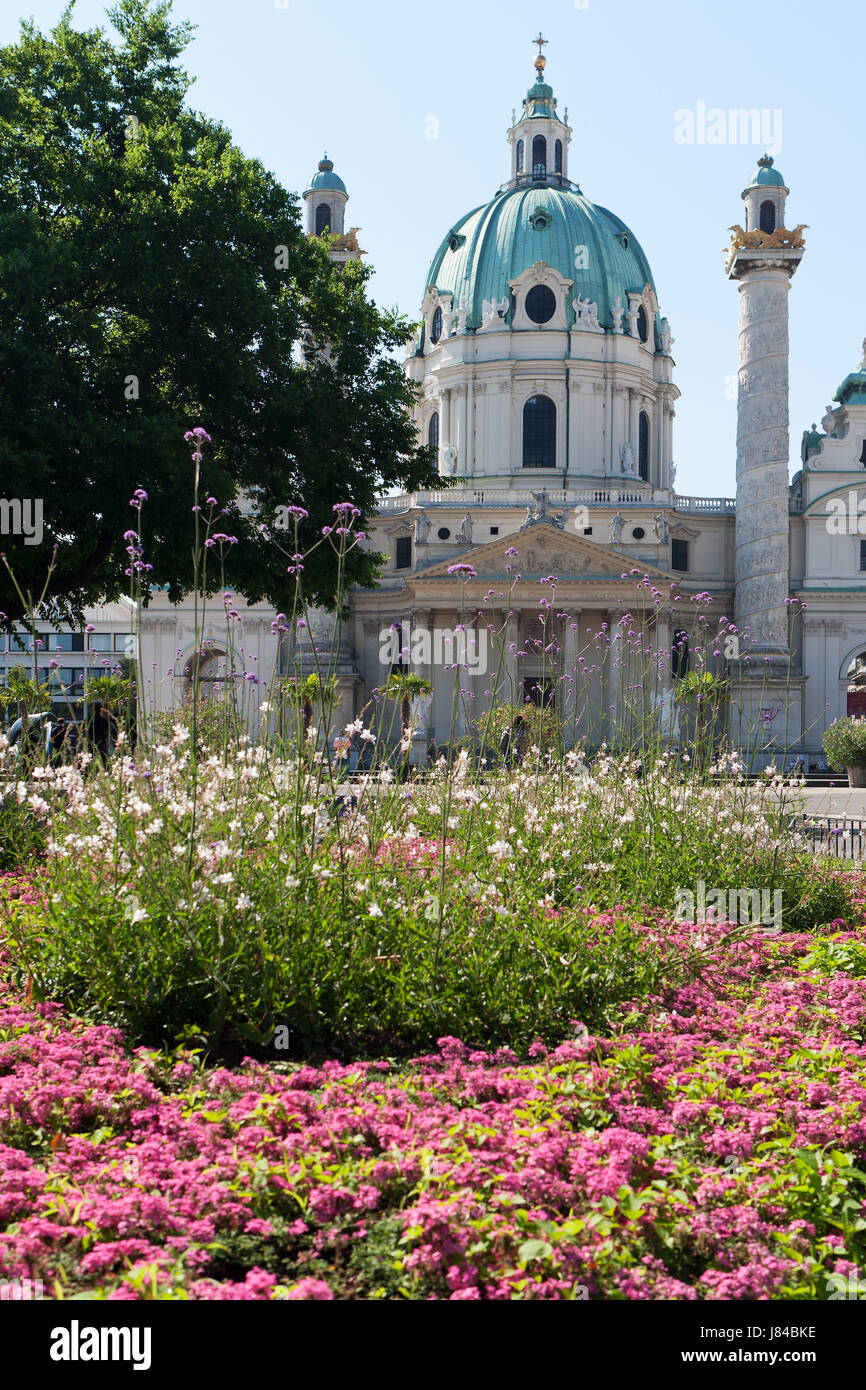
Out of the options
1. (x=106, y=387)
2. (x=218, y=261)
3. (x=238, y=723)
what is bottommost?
(x=238, y=723)

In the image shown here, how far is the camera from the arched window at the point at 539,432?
62125mm

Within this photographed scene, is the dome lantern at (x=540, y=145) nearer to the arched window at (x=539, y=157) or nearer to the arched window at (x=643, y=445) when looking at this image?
the arched window at (x=539, y=157)

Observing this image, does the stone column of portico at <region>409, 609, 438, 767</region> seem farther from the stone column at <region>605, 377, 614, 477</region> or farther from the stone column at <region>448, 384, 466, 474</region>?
the stone column at <region>605, 377, 614, 477</region>

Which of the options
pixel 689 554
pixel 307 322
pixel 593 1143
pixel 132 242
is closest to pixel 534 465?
pixel 689 554

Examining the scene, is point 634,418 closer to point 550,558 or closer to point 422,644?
point 550,558

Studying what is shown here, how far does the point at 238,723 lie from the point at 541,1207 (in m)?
4.73

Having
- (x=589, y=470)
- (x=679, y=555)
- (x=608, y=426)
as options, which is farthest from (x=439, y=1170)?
(x=608, y=426)

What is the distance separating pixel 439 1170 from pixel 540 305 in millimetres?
62316

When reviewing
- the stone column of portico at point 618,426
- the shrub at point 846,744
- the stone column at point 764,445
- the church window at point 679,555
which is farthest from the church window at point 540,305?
the shrub at point 846,744

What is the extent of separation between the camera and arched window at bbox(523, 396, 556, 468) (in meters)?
62.1

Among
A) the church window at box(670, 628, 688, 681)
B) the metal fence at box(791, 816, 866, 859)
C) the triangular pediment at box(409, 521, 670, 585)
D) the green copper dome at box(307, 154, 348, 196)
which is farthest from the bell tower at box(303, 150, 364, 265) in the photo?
the metal fence at box(791, 816, 866, 859)
